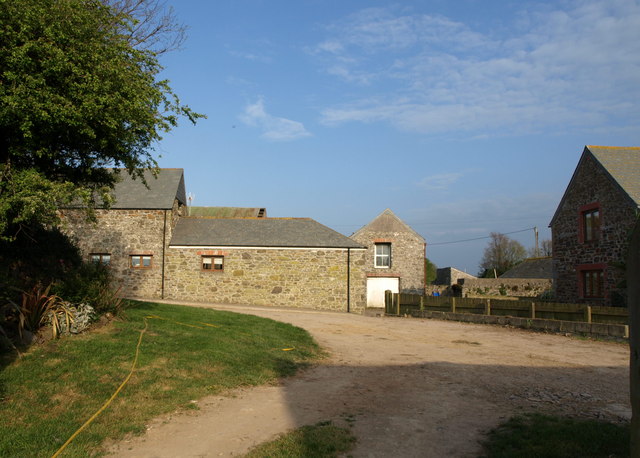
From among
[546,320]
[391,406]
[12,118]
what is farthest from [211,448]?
[546,320]

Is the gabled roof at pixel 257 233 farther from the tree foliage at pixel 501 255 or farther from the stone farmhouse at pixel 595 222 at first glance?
the tree foliage at pixel 501 255

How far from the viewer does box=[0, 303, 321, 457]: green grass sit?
5906mm

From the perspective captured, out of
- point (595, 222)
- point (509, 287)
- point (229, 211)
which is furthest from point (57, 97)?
point (229, 211)

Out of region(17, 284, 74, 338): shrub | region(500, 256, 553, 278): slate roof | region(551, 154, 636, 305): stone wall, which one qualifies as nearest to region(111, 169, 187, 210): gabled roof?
region(17, 284, 74, 338): shrub

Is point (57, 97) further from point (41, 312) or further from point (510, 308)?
point (510, 308)

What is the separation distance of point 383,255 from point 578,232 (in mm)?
14389

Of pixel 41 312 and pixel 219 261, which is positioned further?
pixel 219 261

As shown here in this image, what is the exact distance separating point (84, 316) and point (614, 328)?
15.5 m

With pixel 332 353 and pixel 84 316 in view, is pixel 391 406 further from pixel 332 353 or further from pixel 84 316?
pixel 84 316

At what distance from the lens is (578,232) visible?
947 inches

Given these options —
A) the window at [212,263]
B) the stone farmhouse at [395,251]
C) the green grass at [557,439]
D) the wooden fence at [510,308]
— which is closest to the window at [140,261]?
the window at [212,263]

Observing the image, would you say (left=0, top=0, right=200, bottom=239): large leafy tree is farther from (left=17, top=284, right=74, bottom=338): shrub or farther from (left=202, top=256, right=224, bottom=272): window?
(left=202, top=256, right=224, bottom=272): window

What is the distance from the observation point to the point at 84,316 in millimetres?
9500

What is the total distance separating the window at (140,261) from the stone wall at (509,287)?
20983mm
